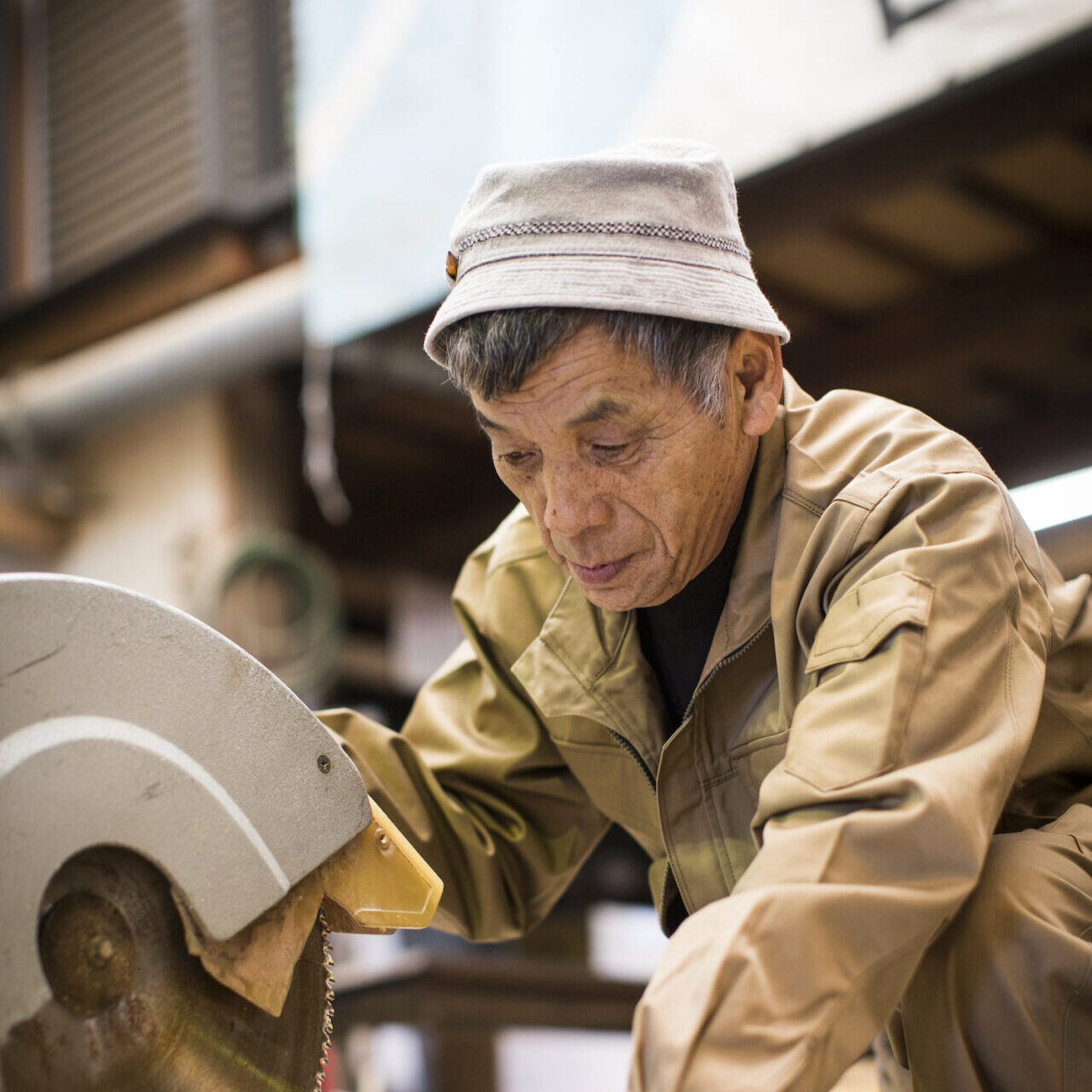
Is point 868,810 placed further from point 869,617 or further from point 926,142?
point 926,142

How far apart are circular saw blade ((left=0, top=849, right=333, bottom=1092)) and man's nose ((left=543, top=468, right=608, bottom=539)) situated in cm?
49

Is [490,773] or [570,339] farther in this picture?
[490,773]

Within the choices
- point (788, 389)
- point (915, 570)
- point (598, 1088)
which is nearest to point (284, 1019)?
point (915, 570)

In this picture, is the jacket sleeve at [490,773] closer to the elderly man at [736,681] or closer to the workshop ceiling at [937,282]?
the elderly man at [736,681]

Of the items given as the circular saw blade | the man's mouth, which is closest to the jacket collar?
the man's mouth

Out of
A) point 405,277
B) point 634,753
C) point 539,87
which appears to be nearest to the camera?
point 634,753

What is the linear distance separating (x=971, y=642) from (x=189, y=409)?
4.55 m

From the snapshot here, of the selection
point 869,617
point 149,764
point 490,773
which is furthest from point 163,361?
point 869,617

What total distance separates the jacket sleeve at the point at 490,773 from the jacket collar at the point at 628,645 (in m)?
0.10

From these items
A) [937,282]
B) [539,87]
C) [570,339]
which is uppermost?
[570,339]

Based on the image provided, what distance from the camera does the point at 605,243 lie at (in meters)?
1.23

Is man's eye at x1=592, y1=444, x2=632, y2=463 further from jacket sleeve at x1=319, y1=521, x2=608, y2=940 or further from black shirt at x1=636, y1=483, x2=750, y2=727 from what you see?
jacket sleeve at x1=319, y1=521, x2=608, y2=940

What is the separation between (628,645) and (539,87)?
2440 mm

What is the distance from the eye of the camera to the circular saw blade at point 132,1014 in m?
1.02
